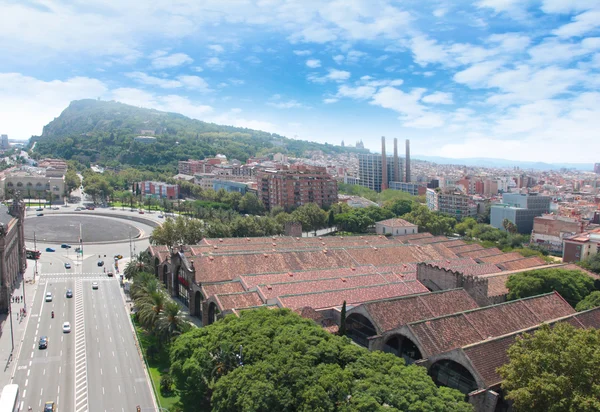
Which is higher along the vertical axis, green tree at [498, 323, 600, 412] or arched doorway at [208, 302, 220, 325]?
green tree at [498, 323, 600, 412]

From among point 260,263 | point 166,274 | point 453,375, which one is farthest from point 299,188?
point 453,375

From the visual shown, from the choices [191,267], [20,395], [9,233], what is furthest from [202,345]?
[9,233]

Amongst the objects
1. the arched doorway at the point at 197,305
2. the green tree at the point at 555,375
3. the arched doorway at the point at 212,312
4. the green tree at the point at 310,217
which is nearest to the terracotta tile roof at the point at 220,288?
the arched doorway at the point at 212,312

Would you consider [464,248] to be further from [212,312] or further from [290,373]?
[290,373]

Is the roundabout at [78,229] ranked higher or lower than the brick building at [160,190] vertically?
lower

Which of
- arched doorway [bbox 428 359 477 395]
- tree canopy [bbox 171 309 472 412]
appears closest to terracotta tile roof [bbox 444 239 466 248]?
arched doorway [bbox 428 359 477 395]

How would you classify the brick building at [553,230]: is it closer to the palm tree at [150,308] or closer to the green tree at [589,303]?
the green tree at [589,303]

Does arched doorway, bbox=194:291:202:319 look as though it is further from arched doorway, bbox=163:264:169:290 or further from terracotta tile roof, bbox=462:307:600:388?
terracotta tile roof, bbox=462:307:600:388

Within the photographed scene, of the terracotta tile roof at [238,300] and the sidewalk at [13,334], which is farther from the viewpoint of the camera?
the terracotta tile roof at [238,300]
